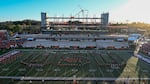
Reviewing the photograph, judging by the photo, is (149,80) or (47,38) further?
(47,38)

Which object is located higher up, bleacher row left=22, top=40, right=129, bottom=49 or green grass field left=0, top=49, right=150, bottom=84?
bleacher row left=22, top=40, right=129, bottom=49

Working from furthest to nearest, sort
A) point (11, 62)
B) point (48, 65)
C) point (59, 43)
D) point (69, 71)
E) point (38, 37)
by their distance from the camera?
point (38, 37), point (59, 43), point (11, 62), point (48, 65), point (69, 71)

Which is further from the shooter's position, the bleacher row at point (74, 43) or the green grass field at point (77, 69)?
the bleacher row at point (74, 43)

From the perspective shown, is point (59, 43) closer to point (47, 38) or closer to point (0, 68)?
point (47, 38)

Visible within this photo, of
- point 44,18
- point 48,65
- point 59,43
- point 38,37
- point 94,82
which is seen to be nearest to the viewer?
point 94,82

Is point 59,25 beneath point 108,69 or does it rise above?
above

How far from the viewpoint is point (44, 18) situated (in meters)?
82.6

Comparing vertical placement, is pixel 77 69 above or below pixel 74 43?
below

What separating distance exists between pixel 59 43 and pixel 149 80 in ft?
121

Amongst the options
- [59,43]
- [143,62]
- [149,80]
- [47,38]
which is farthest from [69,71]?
[47,38]

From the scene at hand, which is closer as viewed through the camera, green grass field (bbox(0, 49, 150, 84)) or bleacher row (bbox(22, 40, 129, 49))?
green grass field (bbox(0, 49, 150, 84))

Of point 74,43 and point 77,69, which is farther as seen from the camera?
point 74,43

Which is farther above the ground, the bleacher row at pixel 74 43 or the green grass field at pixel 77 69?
the bleacher row at pixel 74 43

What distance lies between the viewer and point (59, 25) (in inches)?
3376
